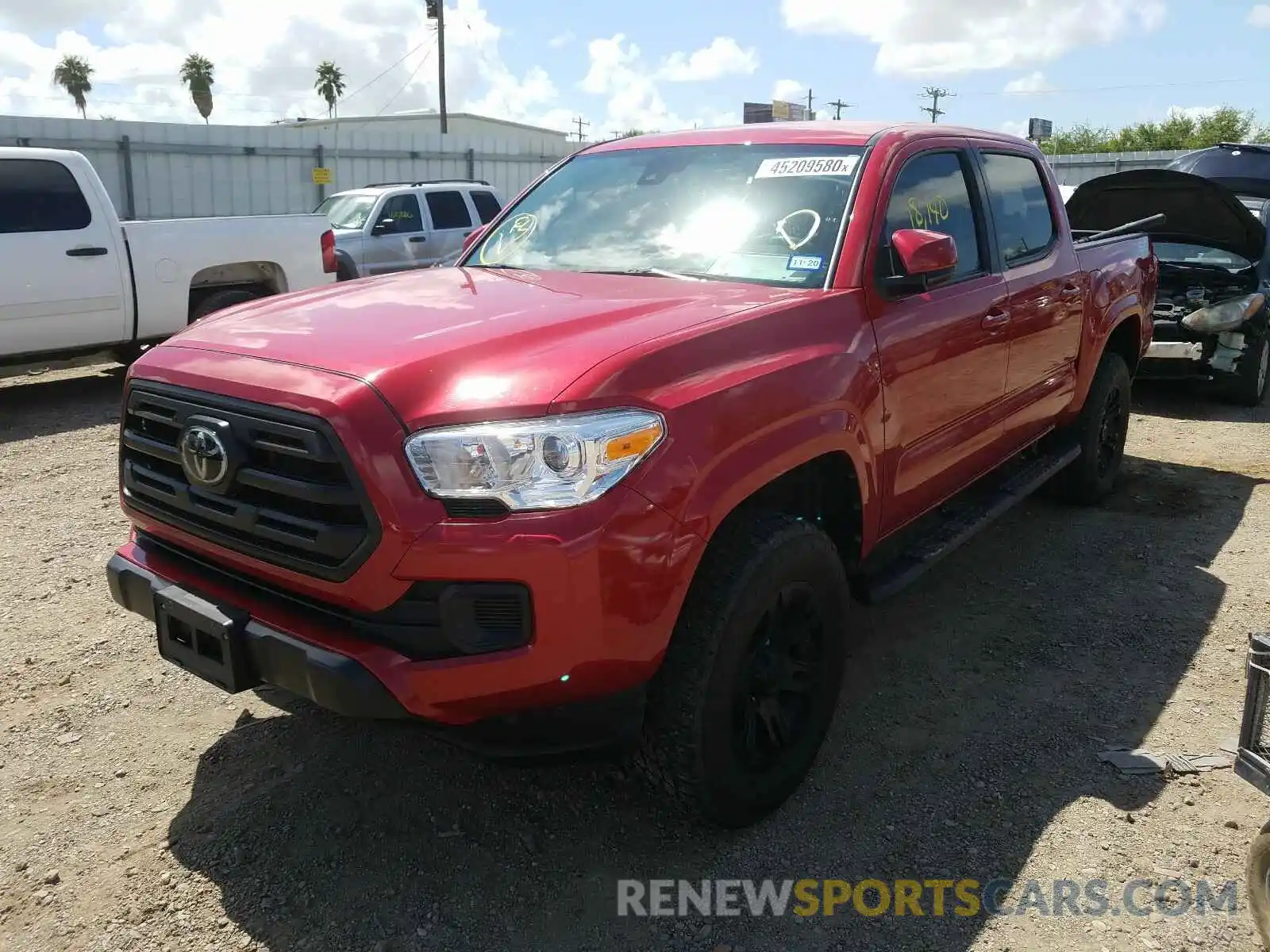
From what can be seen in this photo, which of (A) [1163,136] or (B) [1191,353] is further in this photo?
(A) [1163,136]

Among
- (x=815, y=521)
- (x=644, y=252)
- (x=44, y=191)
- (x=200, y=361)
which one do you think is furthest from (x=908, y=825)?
(x=44, y=191)

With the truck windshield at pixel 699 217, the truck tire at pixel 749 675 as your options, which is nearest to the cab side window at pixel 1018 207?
the truck windshield at pixel 699 217

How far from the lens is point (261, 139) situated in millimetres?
21594

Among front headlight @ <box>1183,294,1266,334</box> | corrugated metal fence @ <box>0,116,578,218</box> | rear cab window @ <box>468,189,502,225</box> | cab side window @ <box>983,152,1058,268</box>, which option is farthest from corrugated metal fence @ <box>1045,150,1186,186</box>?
cab side window @ <box>983,152,1058,268</box>

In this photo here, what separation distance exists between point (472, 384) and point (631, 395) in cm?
37

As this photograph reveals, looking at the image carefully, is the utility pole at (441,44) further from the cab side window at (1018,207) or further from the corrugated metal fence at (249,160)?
the cab side window at (1018,207)

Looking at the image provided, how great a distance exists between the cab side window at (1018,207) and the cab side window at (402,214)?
10.3 m

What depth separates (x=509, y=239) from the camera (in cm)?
401

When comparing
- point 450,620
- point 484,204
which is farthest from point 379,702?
point 484,204

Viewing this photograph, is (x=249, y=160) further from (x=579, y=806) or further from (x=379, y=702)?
(x=379, y=702)

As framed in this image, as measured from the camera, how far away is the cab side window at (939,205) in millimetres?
3498

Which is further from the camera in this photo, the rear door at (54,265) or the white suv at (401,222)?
the white suv at (401,222)

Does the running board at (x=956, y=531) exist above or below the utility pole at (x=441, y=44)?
below

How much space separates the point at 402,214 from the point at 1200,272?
9.70m
